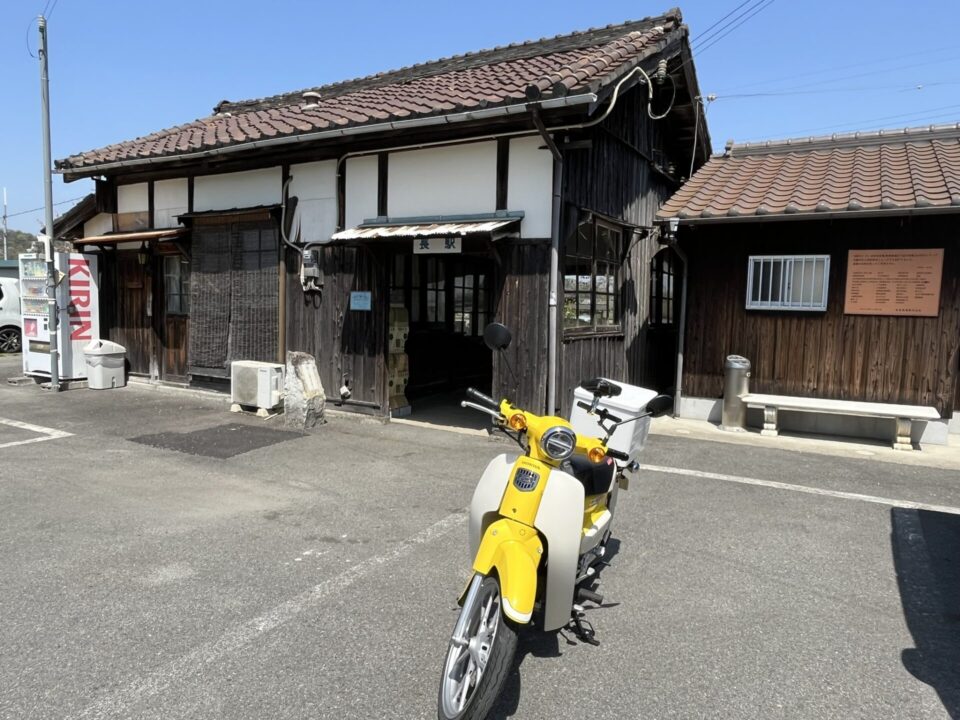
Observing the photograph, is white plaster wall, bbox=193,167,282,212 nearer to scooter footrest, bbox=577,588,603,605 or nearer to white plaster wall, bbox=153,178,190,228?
white plaster wall, bbox=153,178,190,228

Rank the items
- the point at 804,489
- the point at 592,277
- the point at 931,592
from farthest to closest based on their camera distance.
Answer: the point at 592,277
the point at 804,489
the point at 931,592

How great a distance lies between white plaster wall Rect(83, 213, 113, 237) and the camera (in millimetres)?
10984

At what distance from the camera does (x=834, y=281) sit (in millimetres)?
7660

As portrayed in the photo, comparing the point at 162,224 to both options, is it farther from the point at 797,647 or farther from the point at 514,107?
the point at 797,647

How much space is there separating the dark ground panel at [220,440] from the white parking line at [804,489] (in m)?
3.98

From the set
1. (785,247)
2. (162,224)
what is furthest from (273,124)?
(785,247)

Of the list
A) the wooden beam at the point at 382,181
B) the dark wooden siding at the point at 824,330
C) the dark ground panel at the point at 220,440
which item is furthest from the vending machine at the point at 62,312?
the dark wooden siding at the point at 824,330

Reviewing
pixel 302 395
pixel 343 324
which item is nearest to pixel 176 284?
pixel 343 324

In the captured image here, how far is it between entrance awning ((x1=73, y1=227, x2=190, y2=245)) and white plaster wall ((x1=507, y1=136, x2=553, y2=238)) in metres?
5.35

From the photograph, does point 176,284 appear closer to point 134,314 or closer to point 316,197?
point 134,314

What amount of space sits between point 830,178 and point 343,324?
6.58 metres

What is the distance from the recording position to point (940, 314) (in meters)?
7.23

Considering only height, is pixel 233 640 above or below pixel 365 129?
below

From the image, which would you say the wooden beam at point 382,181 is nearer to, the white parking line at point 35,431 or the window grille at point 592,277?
the window grille at point 592,277
